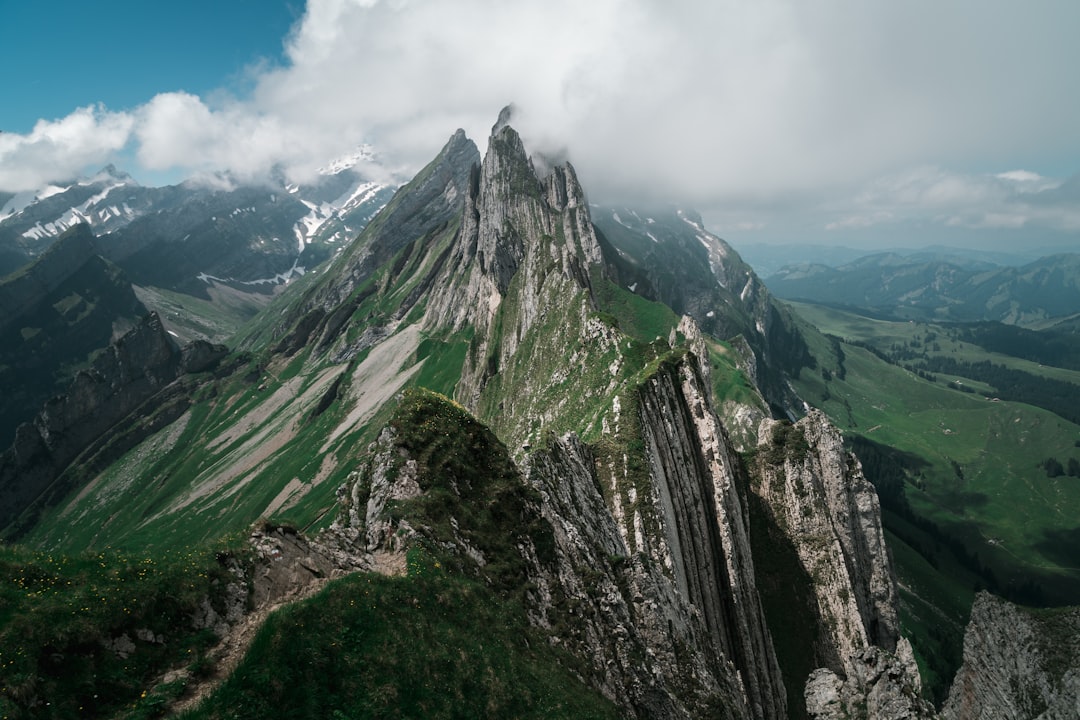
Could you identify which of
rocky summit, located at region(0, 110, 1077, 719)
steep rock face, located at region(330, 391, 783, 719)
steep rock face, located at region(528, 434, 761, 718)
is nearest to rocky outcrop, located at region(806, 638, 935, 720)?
rocky summit, located at region(0, 110, 1077, 719)

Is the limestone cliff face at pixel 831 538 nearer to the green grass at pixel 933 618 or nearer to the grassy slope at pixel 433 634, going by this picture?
the grassy slope at pixel 433 634

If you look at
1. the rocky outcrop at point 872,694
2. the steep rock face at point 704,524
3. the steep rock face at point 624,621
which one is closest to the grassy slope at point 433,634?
the steep rock face at point 624,621

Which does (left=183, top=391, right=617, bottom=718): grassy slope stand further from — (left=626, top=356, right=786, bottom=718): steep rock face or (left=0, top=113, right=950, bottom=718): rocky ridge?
(left=626, top=356, right=786, bottom=718): steep rock face

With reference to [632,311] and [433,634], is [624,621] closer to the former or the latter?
[433,634]

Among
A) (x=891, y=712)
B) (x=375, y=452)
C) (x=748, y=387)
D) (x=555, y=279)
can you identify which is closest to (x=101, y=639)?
(x=375, y=452)

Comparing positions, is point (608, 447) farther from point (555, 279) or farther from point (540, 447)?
point (555, 279)

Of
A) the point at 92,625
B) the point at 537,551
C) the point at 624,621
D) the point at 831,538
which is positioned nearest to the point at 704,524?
the point at 831,538
